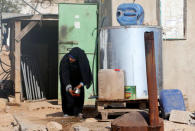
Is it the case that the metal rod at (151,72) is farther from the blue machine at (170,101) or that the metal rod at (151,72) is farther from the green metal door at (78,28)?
the green metal door at (78,28)

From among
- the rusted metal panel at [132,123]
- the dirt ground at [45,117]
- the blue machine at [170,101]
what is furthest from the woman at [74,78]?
the rusted metal panel at [132,123]

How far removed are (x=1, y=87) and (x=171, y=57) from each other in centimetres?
595

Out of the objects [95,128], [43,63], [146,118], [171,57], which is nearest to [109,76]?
[95,128]

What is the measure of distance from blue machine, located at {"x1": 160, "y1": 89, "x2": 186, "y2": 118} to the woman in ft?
5.14

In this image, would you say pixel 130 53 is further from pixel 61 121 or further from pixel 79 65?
pixel 61 121

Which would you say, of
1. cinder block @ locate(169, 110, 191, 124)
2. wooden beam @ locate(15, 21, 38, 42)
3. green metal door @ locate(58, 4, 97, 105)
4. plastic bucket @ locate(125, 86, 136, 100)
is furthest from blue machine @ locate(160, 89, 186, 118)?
wooden beam @ locate(15, 21, 38, 42)

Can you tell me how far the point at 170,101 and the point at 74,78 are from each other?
2.06 meters

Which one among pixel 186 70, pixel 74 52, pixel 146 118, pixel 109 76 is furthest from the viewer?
pixel 186 70

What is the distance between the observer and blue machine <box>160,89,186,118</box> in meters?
7.80

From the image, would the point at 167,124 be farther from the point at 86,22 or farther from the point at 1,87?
the point at 1,87

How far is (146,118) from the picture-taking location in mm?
4605

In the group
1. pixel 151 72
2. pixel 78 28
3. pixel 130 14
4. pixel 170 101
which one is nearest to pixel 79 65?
pixel 130 14

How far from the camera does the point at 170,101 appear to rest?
7.86 meters

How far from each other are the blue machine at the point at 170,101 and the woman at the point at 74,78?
1.57 meters
